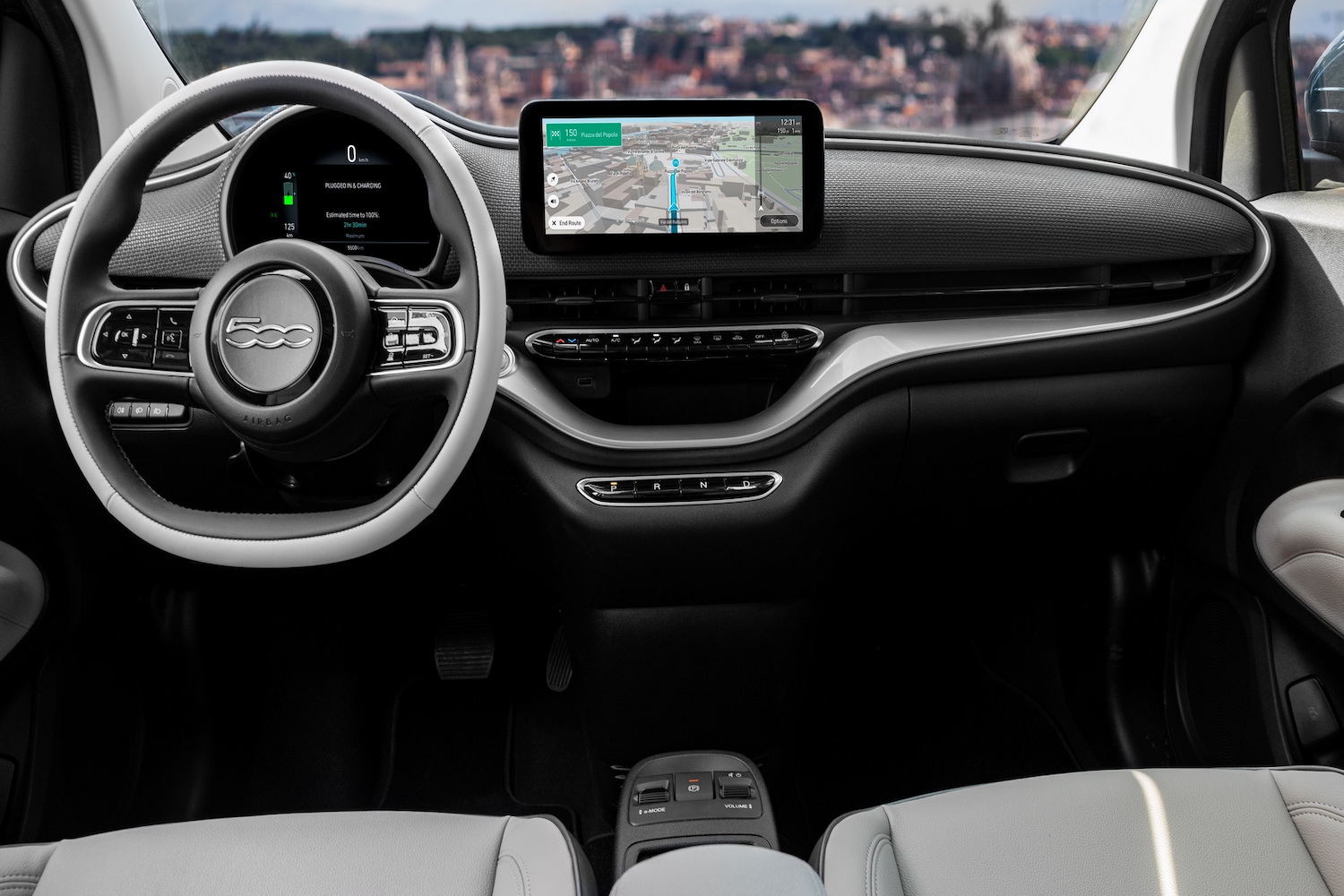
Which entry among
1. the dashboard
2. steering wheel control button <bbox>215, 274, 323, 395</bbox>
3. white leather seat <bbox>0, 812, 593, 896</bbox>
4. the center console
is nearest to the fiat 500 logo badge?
steering wheel control button <bbox>215, 274, 323, 395</bbox>

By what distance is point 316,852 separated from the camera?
0.99 m

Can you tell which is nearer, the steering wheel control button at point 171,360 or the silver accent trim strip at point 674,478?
the steering wheel control button at point 171,360

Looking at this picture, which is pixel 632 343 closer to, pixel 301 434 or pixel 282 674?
pixel 301 434

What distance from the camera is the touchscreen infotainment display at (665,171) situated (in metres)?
1.35

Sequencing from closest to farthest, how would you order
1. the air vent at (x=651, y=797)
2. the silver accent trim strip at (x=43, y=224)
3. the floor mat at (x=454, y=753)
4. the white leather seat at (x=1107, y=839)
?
the white leather seat at (x=1107, y=839) → the silver accent trim strip at (x=43, y=224) → the air vent at (x=651, y=797) → the floor mat at (x=454, y=753)

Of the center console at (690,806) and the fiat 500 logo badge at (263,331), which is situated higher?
the fiat 500 logo badge at (263,331)

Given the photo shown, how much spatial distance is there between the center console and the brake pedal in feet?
1.69

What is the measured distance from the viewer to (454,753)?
1.99 metres

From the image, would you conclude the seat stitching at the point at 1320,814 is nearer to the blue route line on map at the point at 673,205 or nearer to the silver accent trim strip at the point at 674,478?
the silver accent trim strip at the point at 674,478

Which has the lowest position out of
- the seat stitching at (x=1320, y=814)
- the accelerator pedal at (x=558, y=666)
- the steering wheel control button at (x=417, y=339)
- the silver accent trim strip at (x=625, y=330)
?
the accelerator pedal at (x=558, y=666)

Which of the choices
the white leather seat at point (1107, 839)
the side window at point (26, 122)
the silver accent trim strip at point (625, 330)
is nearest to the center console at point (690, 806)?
the white leather seat at point (1107, 839)

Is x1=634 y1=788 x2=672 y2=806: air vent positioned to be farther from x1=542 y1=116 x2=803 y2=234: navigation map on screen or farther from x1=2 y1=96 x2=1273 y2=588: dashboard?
x1=542 y1=116 x2=803 y2=234: navigation map on screen

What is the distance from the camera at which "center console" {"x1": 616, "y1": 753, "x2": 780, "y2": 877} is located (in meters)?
1.46

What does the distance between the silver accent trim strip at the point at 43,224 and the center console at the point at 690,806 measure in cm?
111
